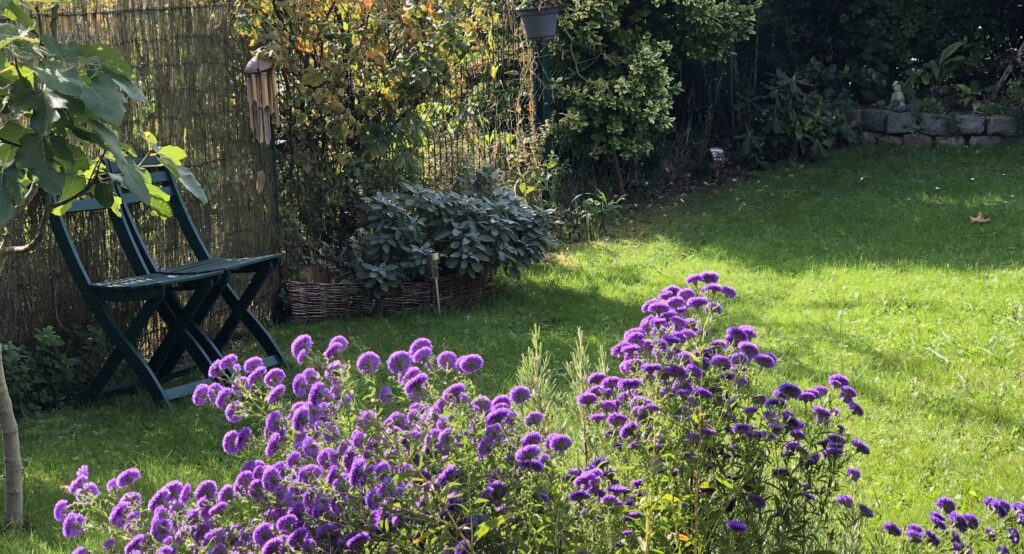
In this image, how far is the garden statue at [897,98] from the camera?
10.7 metres

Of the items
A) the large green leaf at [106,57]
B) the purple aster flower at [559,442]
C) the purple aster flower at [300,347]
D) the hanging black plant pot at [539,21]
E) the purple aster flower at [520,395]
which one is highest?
the hanging black plant pot at [539,21]

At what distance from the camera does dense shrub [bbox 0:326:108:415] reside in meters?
4.96

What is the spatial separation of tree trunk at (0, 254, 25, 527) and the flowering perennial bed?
3.52 feet

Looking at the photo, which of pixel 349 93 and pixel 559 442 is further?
pixel 349 93

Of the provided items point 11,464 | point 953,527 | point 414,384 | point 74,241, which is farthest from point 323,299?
point 953,527

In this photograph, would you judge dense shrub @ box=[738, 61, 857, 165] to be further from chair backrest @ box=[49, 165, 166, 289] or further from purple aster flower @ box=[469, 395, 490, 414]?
purple aster flower @ box=[469, 395, 490, 414]

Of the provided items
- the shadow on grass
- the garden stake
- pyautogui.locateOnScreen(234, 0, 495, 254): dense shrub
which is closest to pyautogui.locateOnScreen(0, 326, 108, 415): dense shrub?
pyautogui.locateOnScreen(234, 0, 495, 254): dense shrub

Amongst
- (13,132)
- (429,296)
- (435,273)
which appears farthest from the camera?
(429,296)

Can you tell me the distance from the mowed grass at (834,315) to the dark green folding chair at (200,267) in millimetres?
505

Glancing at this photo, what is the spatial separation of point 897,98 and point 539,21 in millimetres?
4376

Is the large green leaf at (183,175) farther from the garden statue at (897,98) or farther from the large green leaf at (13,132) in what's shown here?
the garden statue at (897,98)

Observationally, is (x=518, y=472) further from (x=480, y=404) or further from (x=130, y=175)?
(x=130, y=175)

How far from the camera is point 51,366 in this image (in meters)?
5.15

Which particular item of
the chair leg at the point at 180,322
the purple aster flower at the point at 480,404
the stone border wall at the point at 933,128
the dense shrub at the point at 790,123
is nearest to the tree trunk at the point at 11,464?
the chair leg at the point at 180,322
